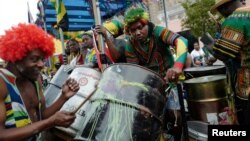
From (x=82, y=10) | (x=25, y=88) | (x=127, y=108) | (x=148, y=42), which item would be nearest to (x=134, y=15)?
(x=148, y=42)

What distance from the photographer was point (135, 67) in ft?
8.36

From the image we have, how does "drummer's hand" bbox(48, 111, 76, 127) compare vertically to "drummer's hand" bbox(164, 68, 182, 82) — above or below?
below

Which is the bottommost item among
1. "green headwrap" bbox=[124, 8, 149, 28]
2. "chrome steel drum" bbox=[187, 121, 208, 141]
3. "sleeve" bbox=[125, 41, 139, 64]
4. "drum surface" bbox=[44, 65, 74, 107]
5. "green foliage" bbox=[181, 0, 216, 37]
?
"chrome steel drum" bbox=[187, 121, 208, 141]

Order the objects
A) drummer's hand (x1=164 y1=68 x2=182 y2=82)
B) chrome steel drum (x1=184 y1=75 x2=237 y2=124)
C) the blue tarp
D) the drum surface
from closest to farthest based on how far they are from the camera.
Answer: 1. drummer's hand (x1=164 y1=68 x2=182 y2=82)
2. chrome steel drum (x1=184 y1=75 x2=237 y2=124)
3. the drum surface
4. the blue tarp

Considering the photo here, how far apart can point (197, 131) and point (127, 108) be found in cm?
85

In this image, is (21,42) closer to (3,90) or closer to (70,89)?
(3,90)

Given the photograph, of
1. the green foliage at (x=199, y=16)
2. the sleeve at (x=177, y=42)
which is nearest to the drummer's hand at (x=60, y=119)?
the sleeve at (x=177, y=42)

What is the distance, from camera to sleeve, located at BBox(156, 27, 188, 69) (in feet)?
9.39

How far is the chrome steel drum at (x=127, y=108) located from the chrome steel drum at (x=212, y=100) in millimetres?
624

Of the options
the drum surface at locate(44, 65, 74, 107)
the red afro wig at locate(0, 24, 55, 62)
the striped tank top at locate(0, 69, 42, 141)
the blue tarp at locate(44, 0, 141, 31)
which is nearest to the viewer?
the striped tank top at locate(0, 69, 42, 141)

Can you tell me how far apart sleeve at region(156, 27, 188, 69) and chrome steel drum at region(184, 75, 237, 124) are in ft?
1.12

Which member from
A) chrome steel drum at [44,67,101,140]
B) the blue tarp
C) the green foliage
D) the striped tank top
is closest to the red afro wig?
the striped tank top

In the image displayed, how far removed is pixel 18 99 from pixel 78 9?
40.2 feet

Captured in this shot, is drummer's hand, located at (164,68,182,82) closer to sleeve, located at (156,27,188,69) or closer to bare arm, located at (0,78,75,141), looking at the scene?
sleeve, located at (156,27,188,69)
